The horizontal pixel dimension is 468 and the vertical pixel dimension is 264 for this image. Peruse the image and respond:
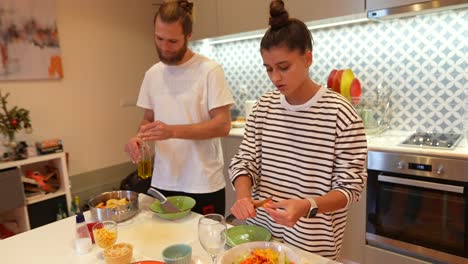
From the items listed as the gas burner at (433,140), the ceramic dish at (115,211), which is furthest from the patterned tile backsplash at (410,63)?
the ceramic dish at (115,211)

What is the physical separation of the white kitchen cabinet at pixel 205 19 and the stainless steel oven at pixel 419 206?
164cm

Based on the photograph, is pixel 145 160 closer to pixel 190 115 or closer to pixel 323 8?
pixel 190 115

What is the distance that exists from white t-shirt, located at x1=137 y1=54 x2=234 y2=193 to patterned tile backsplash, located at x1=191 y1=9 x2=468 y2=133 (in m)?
1.30

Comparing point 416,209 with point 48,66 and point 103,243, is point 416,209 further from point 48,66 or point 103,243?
point 48,66

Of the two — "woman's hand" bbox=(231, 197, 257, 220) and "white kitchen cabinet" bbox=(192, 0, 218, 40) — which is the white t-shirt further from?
"white kitchen cabinet" bbox=(192, 0, 218, 40)

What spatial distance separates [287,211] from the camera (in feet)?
2.92

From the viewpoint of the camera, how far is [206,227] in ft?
3.00

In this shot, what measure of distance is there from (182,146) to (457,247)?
1.54 m

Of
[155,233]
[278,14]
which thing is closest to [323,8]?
[278,14]

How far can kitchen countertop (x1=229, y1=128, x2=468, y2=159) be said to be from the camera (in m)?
1.73

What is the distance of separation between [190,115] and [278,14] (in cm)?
67

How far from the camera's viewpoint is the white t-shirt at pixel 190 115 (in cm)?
155

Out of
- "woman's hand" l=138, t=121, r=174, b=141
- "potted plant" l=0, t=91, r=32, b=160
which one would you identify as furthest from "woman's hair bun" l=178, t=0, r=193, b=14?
"potted plant" l=0, t=91, r=32, b=160

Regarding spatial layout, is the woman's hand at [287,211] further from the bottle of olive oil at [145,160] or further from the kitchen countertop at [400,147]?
the kitchen countertop at [400,147]
